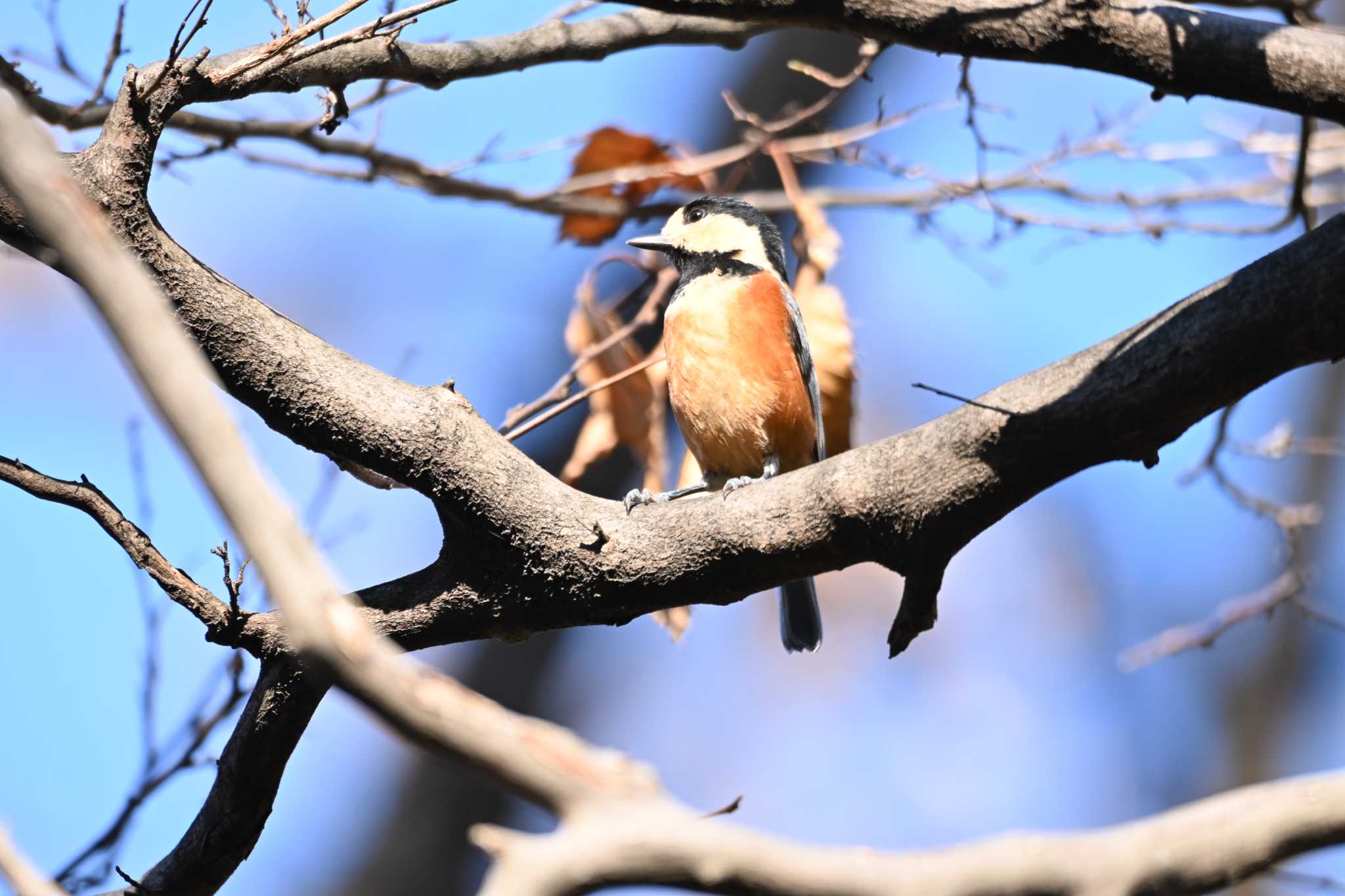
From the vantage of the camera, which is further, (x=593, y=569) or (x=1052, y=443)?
(x=593, y=569)

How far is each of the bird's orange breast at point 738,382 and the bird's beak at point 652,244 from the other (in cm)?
55

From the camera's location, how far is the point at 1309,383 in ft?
40.0

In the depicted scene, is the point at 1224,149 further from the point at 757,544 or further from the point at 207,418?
the point at 207,418

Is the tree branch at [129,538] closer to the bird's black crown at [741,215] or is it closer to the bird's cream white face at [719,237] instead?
the bird's cream white face at [719,237]

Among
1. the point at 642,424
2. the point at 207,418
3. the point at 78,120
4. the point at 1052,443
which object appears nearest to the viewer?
the point at 207,418

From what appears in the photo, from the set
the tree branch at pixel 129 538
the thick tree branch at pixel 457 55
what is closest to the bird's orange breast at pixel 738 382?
the thick tree branch at pixel 457 55

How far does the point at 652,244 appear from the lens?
230 inches

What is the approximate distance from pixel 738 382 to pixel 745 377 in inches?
1.5

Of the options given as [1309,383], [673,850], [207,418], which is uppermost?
[1309,383]

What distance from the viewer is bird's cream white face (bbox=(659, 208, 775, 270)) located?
576 centimetres

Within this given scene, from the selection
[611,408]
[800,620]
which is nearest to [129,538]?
[611,408]

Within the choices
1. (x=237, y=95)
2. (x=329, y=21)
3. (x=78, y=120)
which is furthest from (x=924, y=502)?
(x=78, y=120)

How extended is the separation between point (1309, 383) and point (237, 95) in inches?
473

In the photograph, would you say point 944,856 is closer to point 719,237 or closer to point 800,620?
point 800,620
